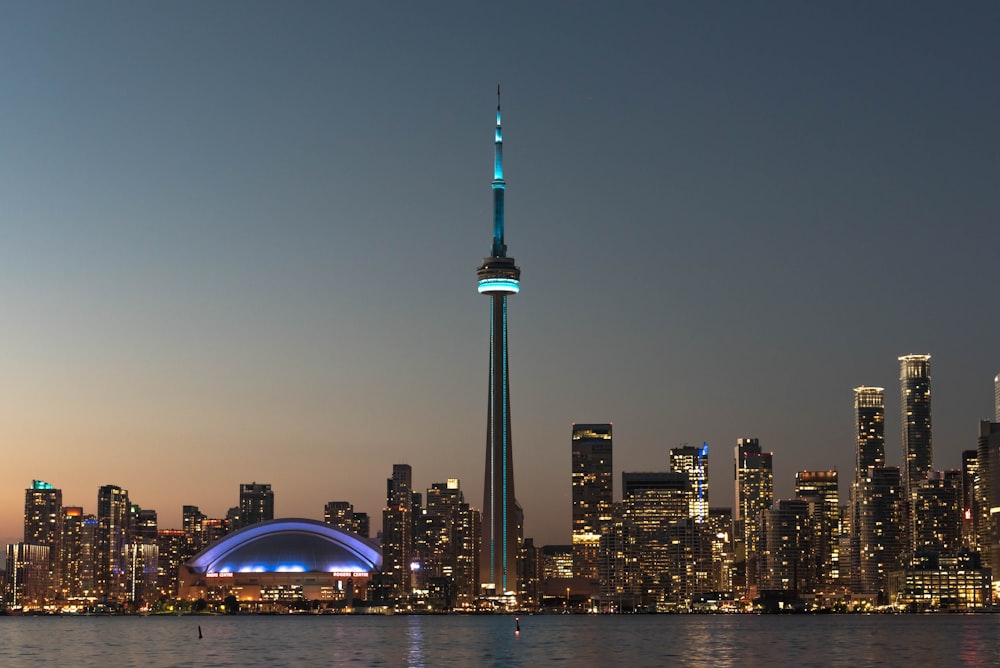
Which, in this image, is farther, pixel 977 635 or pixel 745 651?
pixel 977 635

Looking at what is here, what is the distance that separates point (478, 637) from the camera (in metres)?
182

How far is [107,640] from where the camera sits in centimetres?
18188

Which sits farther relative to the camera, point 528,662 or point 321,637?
point 321,637

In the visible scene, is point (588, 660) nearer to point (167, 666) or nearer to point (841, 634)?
point (167, 666)

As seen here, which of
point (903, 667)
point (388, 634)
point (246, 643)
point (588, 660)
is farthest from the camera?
point (388, 634)

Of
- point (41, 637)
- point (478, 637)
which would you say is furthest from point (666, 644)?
point (41, 637)

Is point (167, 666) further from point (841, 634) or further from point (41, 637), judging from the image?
point (841, 634)

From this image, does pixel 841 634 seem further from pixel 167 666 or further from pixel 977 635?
pixel 167 666

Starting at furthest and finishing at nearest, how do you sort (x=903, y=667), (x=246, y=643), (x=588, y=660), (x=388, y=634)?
1. (x=388, y=634)
2. (x=246, y=643)
3. (x=588, y=660)
4. (x=903, y=667)

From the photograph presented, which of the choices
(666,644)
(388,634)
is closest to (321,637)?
(388,634)

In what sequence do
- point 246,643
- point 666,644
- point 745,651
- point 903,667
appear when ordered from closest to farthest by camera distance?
point 903,667 → point 745,651 → point 666,644 → point 246,643

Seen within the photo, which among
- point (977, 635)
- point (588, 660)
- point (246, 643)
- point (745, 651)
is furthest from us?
point (977, 635)

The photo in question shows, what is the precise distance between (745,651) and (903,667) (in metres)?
29.6

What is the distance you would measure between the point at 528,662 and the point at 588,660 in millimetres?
5023
